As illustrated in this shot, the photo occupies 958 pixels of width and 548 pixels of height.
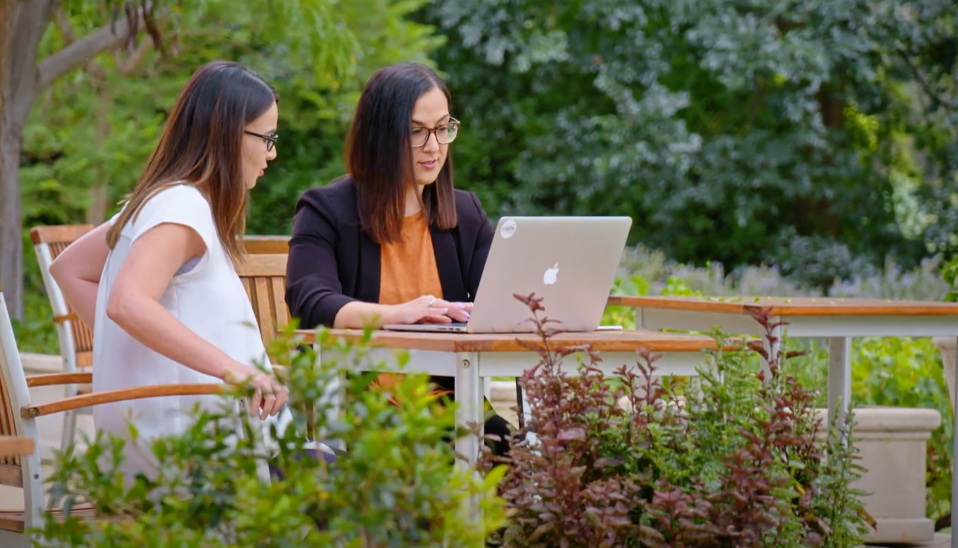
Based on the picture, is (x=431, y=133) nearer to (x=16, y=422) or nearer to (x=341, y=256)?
(x=341, y=256)

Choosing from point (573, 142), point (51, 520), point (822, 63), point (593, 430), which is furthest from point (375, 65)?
point (51, 520)

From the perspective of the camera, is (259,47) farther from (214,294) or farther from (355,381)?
(355,381)

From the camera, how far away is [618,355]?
9.05 feet

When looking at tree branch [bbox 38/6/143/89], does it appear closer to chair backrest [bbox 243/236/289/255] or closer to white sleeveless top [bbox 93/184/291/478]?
chair backrest [bbox 243/236/289/255]

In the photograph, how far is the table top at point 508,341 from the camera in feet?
8.49

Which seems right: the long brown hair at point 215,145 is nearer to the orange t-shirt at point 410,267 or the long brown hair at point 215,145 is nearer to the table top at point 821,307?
the orange t-shirt at point 410,267

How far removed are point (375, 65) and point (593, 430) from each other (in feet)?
22.3

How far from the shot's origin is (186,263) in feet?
8.43

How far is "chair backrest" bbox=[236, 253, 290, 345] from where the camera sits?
11.9ft

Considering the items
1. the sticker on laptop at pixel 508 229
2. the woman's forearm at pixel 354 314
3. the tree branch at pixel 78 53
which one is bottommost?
the woman's forearm at pixel 354 314

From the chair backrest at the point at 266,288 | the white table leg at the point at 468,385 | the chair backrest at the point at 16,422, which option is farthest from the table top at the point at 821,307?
the chair backrest at the point at 16,422

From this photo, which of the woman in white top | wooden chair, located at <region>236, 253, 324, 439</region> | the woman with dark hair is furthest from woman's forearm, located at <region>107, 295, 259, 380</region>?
wooden chair, located at <region>236, 253, 324, 439</region>

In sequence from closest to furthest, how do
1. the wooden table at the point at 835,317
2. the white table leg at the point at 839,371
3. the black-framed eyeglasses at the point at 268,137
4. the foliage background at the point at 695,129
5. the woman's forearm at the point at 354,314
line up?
1. the black-framed eyeglasses at the point at 268,137
2. the woman's forearm at the point at 354,314
3. the wooden table at the point at 835,317
4. the white table leg at the point at 839,371
5. the foliage background at the point at 695,129

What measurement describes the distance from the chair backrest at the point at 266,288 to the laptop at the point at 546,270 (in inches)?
31.1
